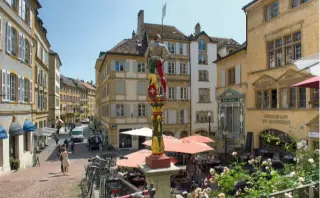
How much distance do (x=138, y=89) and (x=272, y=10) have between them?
16503 mm

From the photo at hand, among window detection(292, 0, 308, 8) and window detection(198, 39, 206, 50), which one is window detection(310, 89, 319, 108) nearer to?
window detection(292, 0, 308, 8)

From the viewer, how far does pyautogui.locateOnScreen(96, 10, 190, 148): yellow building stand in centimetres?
2819

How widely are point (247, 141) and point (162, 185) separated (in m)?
16.6

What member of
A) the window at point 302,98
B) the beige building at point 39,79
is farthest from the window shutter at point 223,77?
the beige building at point 39,79

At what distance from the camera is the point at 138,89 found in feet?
95.9

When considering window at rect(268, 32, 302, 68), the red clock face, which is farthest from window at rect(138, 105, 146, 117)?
the red clock face

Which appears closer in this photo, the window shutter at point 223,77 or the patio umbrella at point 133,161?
the patio umbrella at point 133,161

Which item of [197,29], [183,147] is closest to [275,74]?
[183,147]

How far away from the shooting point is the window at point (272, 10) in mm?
17188

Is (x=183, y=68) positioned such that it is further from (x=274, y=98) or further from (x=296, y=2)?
(x=296, y=2)

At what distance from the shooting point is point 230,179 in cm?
436

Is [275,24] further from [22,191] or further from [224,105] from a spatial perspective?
[22,191]

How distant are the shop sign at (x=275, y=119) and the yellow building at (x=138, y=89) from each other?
44.3ft

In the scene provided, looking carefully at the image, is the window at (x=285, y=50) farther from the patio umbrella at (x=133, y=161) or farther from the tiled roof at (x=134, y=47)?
the tiled roof at (x=134, y=47)
